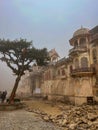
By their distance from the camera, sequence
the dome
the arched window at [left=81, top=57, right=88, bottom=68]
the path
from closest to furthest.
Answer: the path
the arched window at [left=81, top=57, right=88, bottom=68]
the dome

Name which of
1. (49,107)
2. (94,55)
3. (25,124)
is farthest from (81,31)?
(25,124)

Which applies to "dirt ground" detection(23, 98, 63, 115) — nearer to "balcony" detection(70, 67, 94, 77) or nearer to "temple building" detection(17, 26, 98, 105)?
"temple building" detection(17, 26, 98, 105)

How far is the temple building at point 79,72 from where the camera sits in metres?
27.8

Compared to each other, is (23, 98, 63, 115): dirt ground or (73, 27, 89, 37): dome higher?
(73, 27, 89, 37): dome

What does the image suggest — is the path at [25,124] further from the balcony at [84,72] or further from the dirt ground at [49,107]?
the balcony at [84,72]

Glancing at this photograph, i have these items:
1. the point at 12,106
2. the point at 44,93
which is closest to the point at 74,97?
the point at 12,106

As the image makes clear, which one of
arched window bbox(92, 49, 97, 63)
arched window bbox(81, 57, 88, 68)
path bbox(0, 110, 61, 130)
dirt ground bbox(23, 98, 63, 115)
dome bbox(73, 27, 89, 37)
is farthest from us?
dome bbox(73, 27, 89, 37)

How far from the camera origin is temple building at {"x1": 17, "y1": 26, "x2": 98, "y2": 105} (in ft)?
91.4

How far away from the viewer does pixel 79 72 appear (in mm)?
28453

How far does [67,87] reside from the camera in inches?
1358

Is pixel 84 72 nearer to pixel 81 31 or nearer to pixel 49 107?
pixel 49 107

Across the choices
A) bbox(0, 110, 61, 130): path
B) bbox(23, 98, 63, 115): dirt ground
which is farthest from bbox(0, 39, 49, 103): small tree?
bbox(0, 110, 61, 130): path

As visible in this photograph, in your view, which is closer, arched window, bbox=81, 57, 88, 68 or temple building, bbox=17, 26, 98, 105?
temple building, bbox=17, 26, 98, 105

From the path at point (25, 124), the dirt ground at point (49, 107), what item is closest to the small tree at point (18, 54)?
the dirt ground at point (49, 107)
